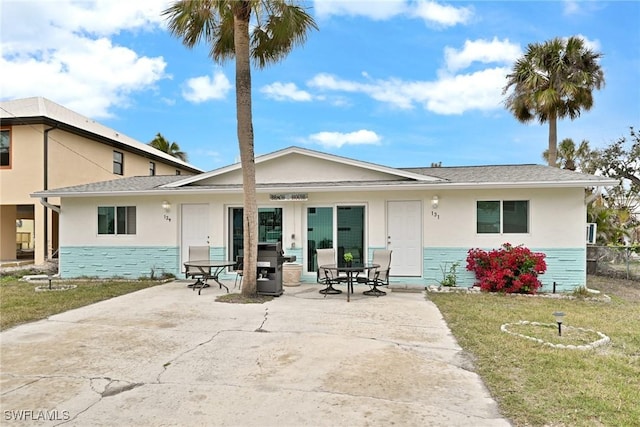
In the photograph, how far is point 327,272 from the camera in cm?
943

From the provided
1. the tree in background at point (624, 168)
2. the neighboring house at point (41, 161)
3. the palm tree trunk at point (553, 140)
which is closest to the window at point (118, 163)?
the neighboring house at point (41, 161)

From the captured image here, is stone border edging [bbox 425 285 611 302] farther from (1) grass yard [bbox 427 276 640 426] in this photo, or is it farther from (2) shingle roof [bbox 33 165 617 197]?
(2) shingle roof [bbox 33 165 617 197]

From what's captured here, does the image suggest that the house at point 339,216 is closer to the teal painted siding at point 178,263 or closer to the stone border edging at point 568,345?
the teal painted siding at point 178,263

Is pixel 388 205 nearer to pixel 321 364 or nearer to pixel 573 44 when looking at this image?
pixel 321 364

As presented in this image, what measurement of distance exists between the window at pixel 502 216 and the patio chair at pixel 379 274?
2.69 m

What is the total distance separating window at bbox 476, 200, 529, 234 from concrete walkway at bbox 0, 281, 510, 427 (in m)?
3.92

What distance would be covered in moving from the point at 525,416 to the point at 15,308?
871cm

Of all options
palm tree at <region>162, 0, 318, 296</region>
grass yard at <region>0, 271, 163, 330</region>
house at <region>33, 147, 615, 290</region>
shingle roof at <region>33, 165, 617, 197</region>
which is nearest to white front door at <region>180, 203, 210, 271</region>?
house at <region>33, 147, 615, 290</region>

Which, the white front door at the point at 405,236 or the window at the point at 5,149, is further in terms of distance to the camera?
the window at the point at 5,149

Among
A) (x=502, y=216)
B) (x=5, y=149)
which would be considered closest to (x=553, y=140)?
(x=502, y=216)

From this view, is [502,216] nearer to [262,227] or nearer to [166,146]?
[262,227]

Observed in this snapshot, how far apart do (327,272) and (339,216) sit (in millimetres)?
2226

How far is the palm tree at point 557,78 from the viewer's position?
16.2 meters

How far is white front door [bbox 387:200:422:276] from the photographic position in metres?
10.8
